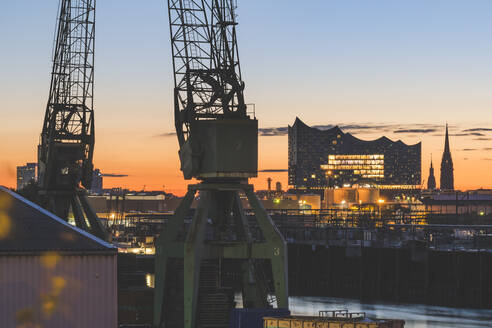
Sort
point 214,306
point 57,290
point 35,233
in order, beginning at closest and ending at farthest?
point 57,290 → point 35,233 → point 214,306

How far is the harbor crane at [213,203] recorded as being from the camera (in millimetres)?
54250

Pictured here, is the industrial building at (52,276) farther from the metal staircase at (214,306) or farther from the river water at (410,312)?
the river water at (410,312)

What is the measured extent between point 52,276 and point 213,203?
Answer: 2131 centimetres

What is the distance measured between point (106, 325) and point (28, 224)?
5.20 meters

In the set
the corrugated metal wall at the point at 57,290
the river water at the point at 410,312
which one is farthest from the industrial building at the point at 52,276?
the river water at the point at 410,312

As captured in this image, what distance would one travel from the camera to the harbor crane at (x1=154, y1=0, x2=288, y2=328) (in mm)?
54250

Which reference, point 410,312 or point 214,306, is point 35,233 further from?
point 410,312

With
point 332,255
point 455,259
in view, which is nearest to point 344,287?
point 332,255

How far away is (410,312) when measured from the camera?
7625 centimetres

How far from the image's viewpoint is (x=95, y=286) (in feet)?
122

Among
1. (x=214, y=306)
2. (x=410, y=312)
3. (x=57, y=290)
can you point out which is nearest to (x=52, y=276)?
(x=57, y=290)

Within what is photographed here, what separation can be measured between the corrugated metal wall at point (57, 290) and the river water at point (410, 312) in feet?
114

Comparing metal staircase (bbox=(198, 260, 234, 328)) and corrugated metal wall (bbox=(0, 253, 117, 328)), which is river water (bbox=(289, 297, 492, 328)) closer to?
metal staircase (bbox=(198, 260, 234, 328))

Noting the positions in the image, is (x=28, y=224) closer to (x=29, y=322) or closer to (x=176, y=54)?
(x=29, y=322)
